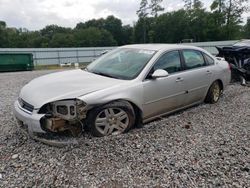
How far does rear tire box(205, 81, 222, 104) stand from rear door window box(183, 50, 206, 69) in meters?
0.67

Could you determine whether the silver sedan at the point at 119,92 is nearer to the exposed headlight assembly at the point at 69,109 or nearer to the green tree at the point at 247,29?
the exposed headlight assembly at the point at 69,109

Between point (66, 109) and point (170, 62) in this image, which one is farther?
point (170, 62)

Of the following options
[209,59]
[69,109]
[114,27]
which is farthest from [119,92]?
[114,27]

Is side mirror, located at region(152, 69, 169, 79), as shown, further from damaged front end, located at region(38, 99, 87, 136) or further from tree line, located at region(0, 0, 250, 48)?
tree line, located at region(0, 0, 250, 48)

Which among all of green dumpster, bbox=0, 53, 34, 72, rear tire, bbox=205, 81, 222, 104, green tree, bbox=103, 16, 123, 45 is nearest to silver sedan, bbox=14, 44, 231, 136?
rear tire, bbox=205, 81, 222, 104

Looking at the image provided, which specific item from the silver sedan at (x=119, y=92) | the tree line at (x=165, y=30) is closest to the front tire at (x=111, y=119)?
the silver sedan at (x=119, y=92)

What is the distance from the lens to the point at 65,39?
212 feet

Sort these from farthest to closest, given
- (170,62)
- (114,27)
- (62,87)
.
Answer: (114,27)
(170,62)
(62,87)

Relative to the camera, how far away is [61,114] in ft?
11.1

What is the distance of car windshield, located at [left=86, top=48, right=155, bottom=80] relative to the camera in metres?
4.14

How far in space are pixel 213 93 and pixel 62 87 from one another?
12.1 feet

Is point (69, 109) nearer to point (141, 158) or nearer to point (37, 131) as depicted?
point (37, 131)

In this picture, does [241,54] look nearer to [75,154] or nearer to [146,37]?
[75,154]

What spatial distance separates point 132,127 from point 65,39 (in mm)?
64397
